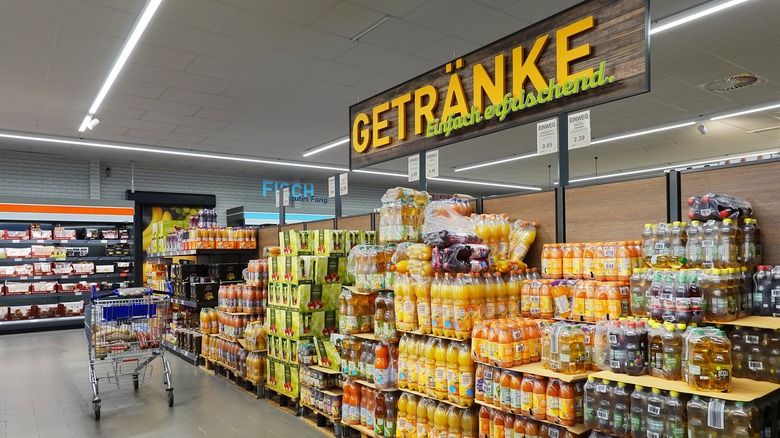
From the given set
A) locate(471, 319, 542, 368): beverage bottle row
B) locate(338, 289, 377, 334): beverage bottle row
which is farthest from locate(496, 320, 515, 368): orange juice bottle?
locate(338, 289, 377, 334): beverage bottle row

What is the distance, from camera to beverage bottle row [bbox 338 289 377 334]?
4344 millimetres

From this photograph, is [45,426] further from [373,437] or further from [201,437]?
[373,437]

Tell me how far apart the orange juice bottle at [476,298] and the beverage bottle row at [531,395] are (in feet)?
1.04

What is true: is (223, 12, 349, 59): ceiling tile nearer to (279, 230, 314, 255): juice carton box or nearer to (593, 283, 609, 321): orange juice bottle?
(279, 230, 314, 255): juice carton box

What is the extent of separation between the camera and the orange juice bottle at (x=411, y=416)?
143 inches

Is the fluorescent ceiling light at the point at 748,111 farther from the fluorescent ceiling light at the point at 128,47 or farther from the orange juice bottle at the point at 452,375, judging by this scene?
the fluorescent ceiling light at the point at 128,47

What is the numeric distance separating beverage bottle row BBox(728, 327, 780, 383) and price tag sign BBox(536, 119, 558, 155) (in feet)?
5.16

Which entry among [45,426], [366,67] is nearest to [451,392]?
[45,426]

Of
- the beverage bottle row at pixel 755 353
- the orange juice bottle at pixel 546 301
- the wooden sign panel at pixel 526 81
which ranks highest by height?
the wooden sign panel at pixel 526 81

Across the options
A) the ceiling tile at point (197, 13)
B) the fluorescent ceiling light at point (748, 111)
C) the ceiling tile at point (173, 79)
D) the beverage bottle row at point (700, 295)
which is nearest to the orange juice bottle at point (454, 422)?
the beverage bottle row at point (700, 295)

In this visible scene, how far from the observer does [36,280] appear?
38.0ft

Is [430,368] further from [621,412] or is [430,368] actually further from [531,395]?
[621,412]

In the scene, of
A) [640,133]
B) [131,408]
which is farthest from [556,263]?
[640,133]

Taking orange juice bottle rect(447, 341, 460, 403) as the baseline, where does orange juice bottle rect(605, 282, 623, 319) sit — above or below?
above
